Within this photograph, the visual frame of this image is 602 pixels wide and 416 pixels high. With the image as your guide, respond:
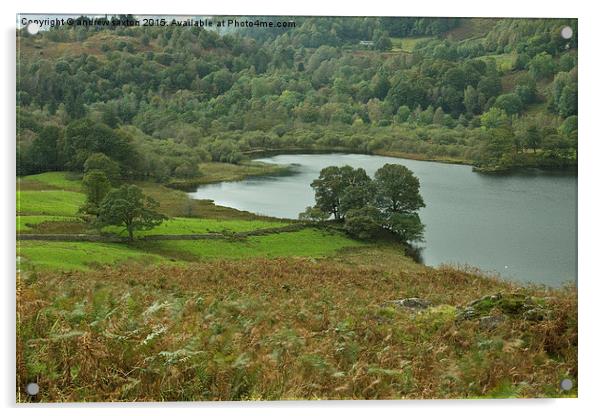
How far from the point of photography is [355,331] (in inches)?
364

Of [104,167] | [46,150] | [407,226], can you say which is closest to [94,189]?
[104,167]

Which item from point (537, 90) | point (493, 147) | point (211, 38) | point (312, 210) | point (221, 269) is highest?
point (211, 38)

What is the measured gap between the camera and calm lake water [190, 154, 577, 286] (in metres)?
9.88

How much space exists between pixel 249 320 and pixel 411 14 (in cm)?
415

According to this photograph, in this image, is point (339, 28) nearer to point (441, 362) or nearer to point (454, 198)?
point (454, 198)

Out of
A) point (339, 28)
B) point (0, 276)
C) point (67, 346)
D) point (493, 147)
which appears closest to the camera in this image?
point (67, 346)

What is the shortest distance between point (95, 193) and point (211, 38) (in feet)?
7.89

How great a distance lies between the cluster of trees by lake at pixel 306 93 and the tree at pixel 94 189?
18 cm

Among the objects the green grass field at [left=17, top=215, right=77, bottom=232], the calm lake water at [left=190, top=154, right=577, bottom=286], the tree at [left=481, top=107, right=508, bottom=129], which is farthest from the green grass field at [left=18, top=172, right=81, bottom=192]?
the tree at [left=481, top=107, right=508, bottom=129]

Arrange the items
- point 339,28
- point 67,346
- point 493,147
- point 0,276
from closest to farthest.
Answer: point 67,346, point 0,276, point 339,28, point 493,147

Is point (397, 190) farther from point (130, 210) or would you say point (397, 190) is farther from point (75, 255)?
point (75, 255)

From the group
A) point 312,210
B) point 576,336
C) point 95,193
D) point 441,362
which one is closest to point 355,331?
point 441,362

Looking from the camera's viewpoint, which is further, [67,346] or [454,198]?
[454,198]

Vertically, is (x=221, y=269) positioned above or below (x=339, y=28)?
below
